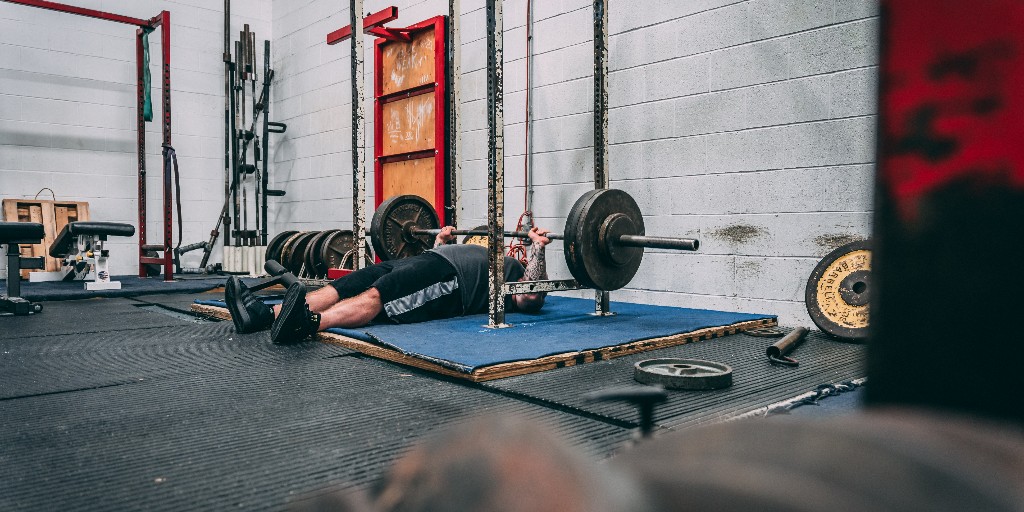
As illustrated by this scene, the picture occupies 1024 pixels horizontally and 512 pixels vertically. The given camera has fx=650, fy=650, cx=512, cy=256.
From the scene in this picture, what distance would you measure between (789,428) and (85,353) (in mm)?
2602

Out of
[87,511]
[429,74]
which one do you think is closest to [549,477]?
[87,511]

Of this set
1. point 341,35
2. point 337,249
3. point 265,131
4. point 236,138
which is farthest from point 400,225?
point 236,138

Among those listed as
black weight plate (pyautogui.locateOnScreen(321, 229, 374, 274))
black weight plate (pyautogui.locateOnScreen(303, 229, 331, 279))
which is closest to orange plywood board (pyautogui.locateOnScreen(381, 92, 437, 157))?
black weight plate (pyautogui.locateOnScreen(321, 229, 374, 274))

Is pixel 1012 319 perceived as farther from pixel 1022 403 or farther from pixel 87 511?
pixel 87 511

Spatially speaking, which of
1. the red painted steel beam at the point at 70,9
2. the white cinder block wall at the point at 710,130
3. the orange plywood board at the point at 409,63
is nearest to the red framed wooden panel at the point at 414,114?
the orange plywood board at the point at 409,63

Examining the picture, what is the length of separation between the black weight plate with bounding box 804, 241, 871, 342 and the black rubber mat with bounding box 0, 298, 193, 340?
286 centimetres

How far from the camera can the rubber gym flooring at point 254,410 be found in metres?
1.14

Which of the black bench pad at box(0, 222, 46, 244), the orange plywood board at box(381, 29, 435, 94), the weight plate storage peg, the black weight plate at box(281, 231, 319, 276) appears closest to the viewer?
the weight plate storage peg

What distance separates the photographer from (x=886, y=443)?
13.8 inches

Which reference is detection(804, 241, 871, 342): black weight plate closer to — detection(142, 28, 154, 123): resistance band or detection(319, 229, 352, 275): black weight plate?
detection(319, 229, 352, 275): black weight plate

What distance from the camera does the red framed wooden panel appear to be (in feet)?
14.3

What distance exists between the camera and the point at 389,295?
106 inches

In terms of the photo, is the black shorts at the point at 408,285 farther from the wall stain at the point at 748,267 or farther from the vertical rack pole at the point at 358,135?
the wall stain at the point at 748,267

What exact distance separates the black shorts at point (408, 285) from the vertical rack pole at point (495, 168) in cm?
25
